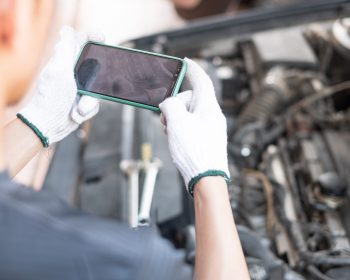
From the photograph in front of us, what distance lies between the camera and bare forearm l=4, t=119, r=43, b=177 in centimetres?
80

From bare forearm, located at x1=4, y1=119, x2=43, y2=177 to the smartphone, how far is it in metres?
0.14

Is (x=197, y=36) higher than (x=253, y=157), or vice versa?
(x=197, y=36)

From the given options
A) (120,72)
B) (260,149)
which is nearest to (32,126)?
(120,72)

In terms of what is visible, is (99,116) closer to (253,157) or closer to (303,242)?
(253,157)

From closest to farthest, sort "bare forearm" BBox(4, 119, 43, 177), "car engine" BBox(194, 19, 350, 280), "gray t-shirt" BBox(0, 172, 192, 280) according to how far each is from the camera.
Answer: "gray t-shirt" BBox(0, 172, 192, 280), "bare forearm" BBox(4, 119, 43, 177), "car engine" BBox(194, 19, 350, 280)

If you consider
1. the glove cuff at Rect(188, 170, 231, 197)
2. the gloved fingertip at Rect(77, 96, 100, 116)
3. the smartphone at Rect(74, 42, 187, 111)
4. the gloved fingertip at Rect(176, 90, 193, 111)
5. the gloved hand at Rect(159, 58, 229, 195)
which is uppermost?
the smartphone at Rect(74, 42, 187, 111)

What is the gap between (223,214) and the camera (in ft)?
2.13

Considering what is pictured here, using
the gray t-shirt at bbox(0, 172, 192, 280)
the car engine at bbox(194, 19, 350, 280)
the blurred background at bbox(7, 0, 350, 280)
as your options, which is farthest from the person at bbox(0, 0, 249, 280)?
the car engine at bbox(194, 19, 350, 280)

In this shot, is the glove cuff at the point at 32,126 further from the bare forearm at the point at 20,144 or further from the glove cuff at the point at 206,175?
the glove cuff at the point at 206,175

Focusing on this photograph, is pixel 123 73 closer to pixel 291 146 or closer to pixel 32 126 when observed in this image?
pixel 32 126

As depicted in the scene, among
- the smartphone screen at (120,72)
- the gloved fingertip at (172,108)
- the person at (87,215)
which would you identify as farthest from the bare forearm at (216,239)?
the smartphone screen at (120,72)

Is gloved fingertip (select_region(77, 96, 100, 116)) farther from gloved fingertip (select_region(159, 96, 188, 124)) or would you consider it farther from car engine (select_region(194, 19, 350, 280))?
car engine (select_region(194, 19, 350, 280))

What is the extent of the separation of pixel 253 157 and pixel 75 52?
0.60m

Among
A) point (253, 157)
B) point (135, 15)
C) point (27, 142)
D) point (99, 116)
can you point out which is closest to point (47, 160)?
point (99, 116)
